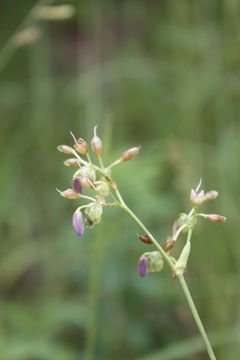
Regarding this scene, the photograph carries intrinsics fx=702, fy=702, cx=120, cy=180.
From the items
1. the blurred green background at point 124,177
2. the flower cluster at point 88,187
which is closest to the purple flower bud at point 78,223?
the flower cluster at point 88,187

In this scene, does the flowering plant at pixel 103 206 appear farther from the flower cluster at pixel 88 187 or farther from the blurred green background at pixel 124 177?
the blurred green background at pixel 124 177

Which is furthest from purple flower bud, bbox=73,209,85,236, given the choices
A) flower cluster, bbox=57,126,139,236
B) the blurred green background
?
the blurred green background

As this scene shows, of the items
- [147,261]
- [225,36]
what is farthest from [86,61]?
[147,261]

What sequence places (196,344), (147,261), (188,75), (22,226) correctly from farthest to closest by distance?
1. (188,75)
2. (22,226)
3. (196,344)
4. (147,261)

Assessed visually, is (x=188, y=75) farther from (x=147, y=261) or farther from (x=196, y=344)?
(x=147, y=261)

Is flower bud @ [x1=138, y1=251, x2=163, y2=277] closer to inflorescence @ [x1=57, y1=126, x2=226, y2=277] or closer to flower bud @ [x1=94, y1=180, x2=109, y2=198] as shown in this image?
inflorescence @ [x1=57, y1=126, x2=226, y2=277]

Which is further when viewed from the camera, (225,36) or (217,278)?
(225,36)

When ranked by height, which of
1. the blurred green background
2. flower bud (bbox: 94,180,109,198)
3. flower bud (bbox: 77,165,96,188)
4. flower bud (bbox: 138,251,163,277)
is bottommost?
the blurred green background
